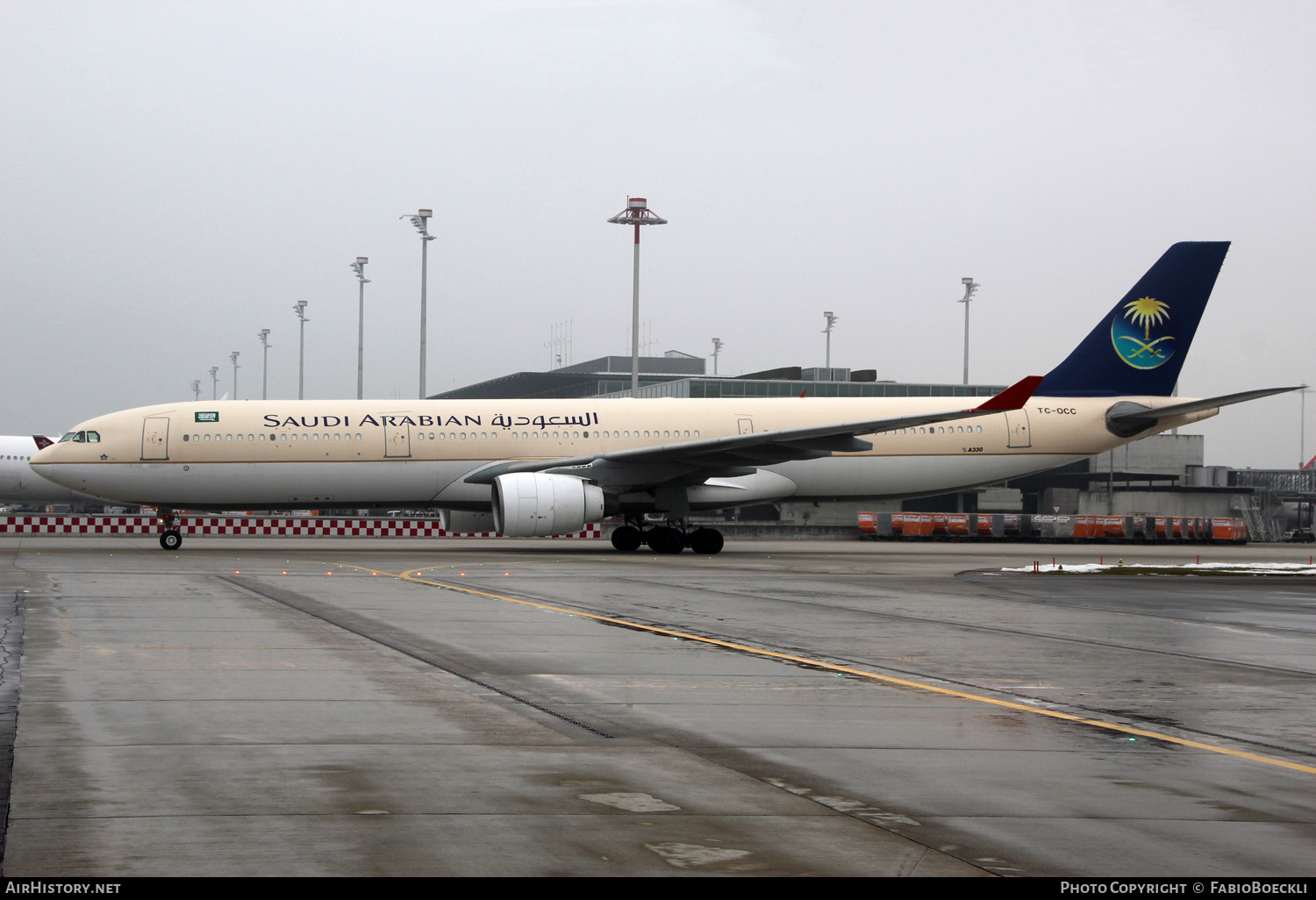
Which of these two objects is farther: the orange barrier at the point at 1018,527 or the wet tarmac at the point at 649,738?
the orange barrier at the point at 1018,527

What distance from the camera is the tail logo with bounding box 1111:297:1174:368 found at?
29.7 metres

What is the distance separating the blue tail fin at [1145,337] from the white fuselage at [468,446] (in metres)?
0.45

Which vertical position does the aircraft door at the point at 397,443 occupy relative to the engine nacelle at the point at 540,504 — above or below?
above

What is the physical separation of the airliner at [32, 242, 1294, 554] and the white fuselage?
39mm

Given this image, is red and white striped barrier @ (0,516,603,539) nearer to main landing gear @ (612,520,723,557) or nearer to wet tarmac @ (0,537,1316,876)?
main landing gear @ (612,520,723,557)

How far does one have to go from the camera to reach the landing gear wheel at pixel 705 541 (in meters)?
28.1

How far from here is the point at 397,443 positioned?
26703mm

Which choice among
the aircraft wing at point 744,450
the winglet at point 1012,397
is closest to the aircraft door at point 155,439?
the aircraft wing at point 744,450

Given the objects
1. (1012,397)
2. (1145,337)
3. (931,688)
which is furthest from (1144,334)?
(931,688)

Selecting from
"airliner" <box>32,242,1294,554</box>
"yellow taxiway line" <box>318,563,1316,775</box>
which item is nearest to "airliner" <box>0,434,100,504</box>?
"airliner" <box>32,242,1294,554</box>

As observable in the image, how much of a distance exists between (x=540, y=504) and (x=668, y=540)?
13.5ft

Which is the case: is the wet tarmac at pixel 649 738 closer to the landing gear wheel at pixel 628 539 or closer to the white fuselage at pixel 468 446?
the white fuselage at pixel 468 446
